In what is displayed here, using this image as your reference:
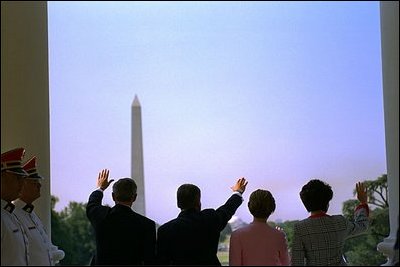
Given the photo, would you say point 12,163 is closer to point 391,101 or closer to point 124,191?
point 124,191

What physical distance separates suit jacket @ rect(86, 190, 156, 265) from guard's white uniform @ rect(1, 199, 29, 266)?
50.6 inches

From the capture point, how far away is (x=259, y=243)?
40.7 feet

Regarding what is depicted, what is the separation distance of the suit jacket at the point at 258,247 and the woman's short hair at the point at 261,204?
19 cm

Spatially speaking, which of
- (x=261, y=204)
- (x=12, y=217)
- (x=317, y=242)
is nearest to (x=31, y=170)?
(x=12, y=217)

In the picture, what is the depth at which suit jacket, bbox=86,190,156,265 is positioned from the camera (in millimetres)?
13227

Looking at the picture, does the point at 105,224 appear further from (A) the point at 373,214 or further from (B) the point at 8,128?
(A) the point at 373,214

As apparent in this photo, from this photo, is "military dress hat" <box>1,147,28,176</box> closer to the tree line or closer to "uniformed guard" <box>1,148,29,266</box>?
"uniformed guard" <box>1,148,29,266</box>

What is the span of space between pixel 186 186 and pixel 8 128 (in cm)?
371

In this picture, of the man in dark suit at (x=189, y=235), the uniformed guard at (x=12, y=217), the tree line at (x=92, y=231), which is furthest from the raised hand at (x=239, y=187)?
the tree line at (x=92, y=231)

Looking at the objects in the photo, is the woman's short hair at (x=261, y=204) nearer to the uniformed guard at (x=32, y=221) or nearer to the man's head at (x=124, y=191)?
the man's head at (x=124, y=191)

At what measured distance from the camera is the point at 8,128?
1489 centimetres

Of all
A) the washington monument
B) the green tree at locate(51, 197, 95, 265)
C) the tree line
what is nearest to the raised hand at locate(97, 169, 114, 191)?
the tree line

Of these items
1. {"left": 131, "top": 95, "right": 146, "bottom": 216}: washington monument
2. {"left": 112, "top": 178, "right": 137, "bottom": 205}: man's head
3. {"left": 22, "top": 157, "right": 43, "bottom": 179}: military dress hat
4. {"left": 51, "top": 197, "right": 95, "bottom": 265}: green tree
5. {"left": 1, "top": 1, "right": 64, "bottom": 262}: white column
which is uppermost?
{"left": 131, "top": 95, "right": 146, "bottom": 216}: washington monument

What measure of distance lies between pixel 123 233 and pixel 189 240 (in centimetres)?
108
